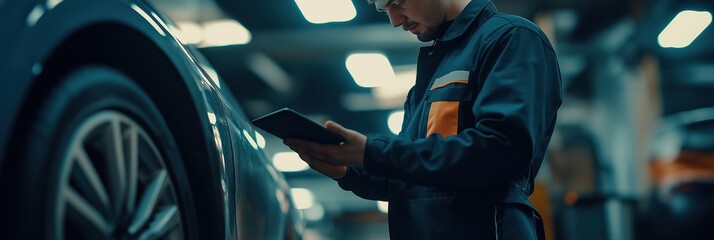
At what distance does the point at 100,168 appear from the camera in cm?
131

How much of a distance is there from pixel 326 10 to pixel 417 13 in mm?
6787

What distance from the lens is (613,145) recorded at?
10695mm

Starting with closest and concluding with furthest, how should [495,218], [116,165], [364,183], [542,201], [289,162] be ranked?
[116,165] → [495,218] → [364,183] → [542,201] → [289,162]

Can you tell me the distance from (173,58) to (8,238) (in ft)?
1.56

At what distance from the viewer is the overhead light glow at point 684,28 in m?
8.53

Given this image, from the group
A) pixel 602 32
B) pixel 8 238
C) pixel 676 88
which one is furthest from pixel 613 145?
pixel 8 238

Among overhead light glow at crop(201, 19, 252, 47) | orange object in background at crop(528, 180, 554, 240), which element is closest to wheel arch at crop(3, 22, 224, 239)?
orange object in background at crop(528, 180, 554, 240)

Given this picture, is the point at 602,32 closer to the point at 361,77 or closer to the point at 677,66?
→ the point at 677,66

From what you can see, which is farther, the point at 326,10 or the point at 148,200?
the point at 326,10

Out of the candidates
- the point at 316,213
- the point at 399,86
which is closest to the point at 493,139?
the point at 399,86

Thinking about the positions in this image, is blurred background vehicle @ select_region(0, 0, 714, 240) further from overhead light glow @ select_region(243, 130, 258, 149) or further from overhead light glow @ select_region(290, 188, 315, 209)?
overhead light glow @ select_region(290, 188, 315, 209)

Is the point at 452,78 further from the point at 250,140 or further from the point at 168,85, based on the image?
the point at 250,140

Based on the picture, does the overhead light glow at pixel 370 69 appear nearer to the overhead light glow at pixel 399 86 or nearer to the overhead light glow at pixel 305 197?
the overhead light glow at pixel 399 86

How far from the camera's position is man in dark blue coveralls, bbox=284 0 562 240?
1465 millimetres
